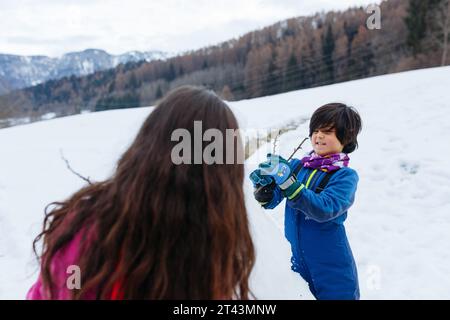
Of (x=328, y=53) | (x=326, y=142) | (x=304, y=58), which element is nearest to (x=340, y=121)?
(x=326, y=142)

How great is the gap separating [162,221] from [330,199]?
1042mm

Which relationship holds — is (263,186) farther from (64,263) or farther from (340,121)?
(64,263)

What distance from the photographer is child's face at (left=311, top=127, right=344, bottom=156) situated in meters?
1.93

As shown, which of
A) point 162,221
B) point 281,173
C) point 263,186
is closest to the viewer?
point 162,221

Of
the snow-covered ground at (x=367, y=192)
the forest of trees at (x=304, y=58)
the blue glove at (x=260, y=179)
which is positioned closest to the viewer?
the blue glove at (x=260, y=179)

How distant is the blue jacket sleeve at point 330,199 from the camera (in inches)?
65.3

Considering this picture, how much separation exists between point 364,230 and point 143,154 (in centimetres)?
401

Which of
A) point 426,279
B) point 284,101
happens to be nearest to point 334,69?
point 284,101

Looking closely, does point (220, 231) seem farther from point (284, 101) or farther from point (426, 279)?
point (284, 101)

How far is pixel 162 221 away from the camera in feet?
3.25

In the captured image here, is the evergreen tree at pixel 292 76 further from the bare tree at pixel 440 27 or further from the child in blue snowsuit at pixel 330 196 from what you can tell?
the child in blue snowsuit at pixel 330 196

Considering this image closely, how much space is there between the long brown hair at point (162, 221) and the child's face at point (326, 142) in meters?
1.00

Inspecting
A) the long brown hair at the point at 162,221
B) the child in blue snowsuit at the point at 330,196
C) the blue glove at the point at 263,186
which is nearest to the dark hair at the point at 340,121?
the child in blue snowsuit at the point at 330,196

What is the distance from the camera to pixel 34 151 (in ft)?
25.2
